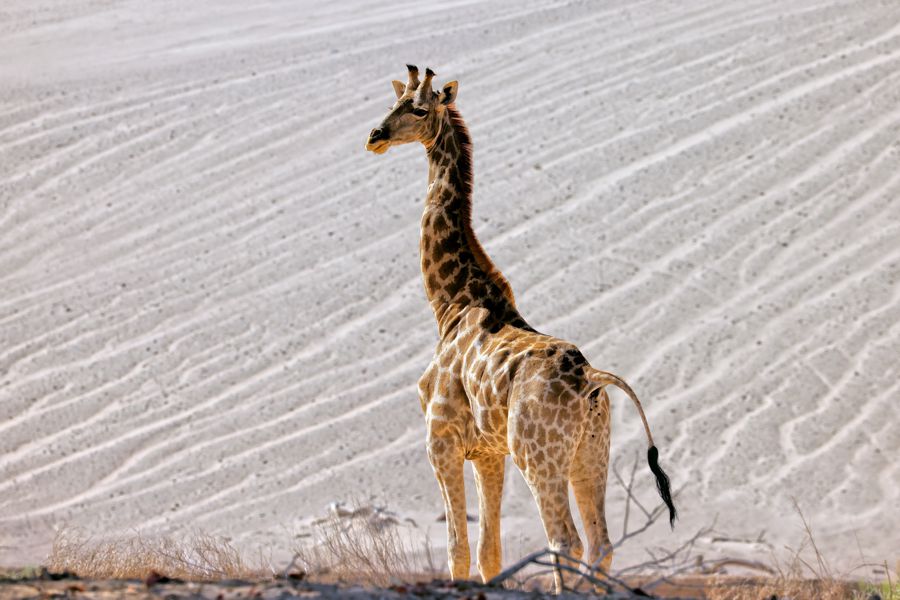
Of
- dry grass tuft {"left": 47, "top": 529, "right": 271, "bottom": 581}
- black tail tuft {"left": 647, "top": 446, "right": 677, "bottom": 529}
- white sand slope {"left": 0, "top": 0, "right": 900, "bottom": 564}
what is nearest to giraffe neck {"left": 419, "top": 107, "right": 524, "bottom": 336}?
black tail tuft {"left": 647, "top": 446, "right": 677, "bottom": 529}

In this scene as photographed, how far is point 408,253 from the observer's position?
1499 cm

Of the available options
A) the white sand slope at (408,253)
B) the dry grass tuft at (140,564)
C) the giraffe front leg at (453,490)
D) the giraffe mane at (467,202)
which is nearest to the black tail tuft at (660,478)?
the giraffe front leg at (453,490)

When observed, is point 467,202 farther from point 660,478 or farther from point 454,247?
point 660,478

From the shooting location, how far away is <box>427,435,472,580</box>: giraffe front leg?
666cm

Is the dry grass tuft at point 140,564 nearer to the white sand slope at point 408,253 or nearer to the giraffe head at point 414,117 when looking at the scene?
the giraffe head at point 414,117

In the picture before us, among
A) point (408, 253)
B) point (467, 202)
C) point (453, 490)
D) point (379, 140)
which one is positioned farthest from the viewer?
point (408, 253)

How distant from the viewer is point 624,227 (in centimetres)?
1498

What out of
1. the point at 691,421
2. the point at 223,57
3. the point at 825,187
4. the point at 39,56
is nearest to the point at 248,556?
the point at 691,421

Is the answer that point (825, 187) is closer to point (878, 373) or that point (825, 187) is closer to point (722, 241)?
point (722, 241)

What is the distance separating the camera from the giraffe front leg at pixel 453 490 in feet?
21.8

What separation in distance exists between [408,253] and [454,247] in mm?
7892

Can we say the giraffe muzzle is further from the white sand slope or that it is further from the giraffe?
the white sand slope

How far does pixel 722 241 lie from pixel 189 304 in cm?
564

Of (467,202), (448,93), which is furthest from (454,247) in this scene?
(448,93)
